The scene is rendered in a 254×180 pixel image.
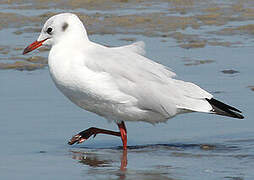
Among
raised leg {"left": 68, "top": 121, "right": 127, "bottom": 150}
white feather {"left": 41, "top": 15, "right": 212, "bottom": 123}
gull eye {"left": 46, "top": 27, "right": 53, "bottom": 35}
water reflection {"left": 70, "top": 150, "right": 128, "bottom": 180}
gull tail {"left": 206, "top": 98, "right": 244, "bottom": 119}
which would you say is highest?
gull eye {"left": 46, "top": 27, "right": 53, "bottom": 35}

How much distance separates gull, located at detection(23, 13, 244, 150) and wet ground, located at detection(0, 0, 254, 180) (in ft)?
0.97

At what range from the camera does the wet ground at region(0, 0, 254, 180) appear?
6.47 meters

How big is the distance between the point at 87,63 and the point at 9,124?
4.01 ft

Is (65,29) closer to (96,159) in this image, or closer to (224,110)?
(96,159)

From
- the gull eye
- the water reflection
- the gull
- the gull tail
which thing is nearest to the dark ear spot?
the gull

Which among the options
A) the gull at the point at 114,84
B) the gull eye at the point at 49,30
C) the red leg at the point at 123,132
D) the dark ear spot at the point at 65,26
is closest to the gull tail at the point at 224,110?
the gull at the point at 114,84

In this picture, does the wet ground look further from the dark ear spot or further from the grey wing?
the dark ear spot

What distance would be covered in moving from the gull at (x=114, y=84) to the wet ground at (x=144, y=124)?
30 centimetres

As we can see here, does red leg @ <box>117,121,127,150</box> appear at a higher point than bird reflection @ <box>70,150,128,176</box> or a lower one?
higher

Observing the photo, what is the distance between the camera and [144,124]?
794cm

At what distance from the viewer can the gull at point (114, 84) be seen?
6961 millimetres

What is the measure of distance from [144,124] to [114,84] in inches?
41.3

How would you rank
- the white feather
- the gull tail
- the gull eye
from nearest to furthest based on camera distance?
the white feather < the gull tail < the gull eye

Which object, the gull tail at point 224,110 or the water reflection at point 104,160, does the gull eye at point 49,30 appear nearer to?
the water reflection at point 104,160
